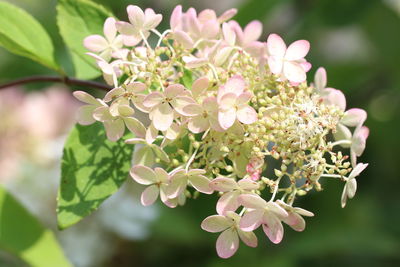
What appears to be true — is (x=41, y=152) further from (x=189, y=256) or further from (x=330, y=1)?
(x=330, y=1)

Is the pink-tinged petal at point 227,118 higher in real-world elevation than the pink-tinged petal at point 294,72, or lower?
lower

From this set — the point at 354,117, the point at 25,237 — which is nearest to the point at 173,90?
the point at 354,117

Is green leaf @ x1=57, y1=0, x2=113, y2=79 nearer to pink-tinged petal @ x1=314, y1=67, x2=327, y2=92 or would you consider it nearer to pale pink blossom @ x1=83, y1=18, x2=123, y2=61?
pale pink blossom @ x1=83, y1=18, x2=123, y2=61

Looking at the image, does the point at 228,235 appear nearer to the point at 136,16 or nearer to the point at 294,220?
the point at 294,220

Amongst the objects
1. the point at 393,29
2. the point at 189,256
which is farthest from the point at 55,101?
the point at 393,29

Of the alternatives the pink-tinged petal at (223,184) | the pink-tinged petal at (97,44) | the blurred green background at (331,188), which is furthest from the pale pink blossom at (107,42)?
the blurred green background at (331,188)

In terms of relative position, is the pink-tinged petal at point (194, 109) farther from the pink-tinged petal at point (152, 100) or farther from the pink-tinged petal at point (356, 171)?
the pink-tinged petal at point (356, 171)

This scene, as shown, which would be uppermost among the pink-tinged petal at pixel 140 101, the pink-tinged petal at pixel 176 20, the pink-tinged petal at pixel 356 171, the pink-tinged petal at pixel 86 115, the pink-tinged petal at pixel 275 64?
the pink-tinged petal at pixel 275 64
